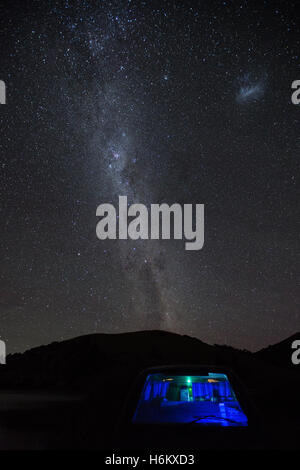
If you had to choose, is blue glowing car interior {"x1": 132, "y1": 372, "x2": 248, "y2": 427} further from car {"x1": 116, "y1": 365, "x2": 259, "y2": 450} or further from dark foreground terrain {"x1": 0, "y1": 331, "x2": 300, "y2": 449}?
dark foreground terrain {"x1": 0, "y1": 331, "x2": 300, "y2": 449}

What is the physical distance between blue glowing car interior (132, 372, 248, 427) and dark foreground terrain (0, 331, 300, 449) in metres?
0.32

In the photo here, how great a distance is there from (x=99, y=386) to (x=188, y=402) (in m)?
37.9

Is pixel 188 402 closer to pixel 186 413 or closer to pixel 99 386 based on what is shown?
pixel 186 413

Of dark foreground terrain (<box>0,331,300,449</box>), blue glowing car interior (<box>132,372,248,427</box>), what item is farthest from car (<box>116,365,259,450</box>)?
dark foreground terrain (<box>0,331,300,449</box>)

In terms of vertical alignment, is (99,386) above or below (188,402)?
above

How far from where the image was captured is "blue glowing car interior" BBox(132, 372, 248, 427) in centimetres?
417

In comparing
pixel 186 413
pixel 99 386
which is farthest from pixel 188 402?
pixel 99 386

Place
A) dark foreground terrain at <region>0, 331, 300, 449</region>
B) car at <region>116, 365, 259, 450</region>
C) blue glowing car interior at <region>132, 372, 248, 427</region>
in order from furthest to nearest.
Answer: dark foreground terrain at <region>0, 331, 300, 449</region> → blue glowing car interior at <region>132, 372, 248, 427</region> → car at <region>116, 365, 259, 450</region>

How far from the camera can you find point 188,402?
15.9ft

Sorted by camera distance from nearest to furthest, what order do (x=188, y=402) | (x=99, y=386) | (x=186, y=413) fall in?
(x=186, y=413) → (x=188, y=402) → (x=99, y=386)

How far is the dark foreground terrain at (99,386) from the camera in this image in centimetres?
1163

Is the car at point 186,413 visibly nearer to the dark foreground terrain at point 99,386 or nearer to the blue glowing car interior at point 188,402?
the blue glowing car interior at point 188,402

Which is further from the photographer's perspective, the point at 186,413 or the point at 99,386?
the point at 99,386
